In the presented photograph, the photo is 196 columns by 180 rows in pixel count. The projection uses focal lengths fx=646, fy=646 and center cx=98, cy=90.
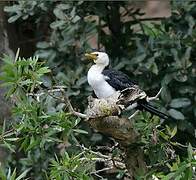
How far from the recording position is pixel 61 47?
9.95 ft

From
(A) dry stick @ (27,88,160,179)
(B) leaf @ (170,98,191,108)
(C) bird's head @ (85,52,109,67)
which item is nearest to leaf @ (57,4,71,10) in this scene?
(C) bird's head @ (85,52,109,67)

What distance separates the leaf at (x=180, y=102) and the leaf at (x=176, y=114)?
0.09 ft

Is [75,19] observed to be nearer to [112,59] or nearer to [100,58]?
[112,59]

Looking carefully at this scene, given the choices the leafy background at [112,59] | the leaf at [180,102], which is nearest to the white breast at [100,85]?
the leafy background at [112,59]

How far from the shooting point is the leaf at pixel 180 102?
9.48 feet

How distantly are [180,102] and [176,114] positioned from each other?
0.06 m

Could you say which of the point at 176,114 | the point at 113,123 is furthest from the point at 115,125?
the point at 176,114

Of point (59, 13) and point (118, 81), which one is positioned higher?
point (59, 13)

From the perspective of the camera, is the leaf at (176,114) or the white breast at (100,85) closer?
the white breast at (100,85)

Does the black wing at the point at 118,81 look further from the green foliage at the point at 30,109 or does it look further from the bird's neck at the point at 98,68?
the green foliage at the point at 30,109

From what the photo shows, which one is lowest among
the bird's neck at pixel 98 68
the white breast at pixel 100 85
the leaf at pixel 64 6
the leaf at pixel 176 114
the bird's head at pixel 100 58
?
the leaf at pixel 176 114

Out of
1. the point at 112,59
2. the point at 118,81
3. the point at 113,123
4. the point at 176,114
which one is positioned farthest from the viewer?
the point at 112,59

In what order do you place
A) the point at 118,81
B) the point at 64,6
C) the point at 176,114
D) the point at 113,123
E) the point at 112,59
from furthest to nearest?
the point at 112,59
the point at 64,6
the point at 176,114
the point at 118,81
the point at 113,123

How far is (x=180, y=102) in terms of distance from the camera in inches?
114
